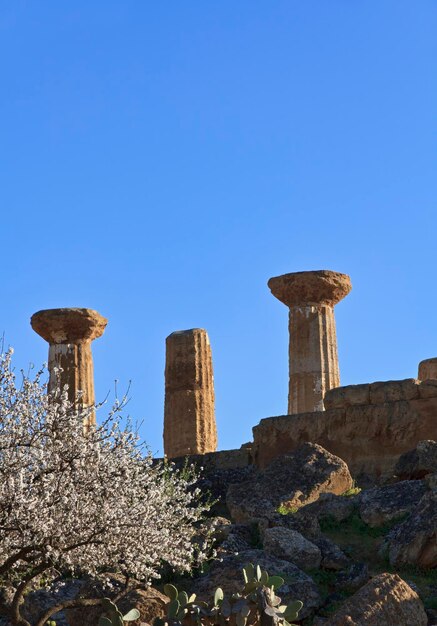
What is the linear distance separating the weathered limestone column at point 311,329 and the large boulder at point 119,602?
531 inches

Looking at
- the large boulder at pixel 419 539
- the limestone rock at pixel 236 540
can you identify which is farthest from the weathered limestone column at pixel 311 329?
the large boulder at pixel 419 539

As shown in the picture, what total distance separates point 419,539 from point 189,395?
39.8 ft

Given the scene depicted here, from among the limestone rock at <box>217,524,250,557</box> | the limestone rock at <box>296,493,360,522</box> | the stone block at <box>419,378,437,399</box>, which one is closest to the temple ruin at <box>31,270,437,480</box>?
the stone block at <box>419,378,437,399</box>

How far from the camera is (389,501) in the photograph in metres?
18.3

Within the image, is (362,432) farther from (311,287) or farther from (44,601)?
(44,601)

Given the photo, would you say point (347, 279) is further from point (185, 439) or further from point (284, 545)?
point (284, 545)

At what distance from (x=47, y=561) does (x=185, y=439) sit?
→ 42.7 ft

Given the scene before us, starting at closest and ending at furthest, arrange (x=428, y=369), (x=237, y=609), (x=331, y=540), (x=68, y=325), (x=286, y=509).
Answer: (x=237, y=609) → (x=331, y=540) → (x=286, y=509) → (x=68, y=325) → (x=428, y=369)

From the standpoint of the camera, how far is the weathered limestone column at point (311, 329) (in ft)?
92.0

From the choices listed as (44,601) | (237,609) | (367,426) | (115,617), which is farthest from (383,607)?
(367,426)

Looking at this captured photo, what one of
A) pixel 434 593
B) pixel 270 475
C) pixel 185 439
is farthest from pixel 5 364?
pixel 185 439

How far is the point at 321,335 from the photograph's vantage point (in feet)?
93.1

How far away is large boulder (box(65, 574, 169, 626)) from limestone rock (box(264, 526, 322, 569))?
1.90 meters

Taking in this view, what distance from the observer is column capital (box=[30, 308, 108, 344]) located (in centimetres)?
2920
